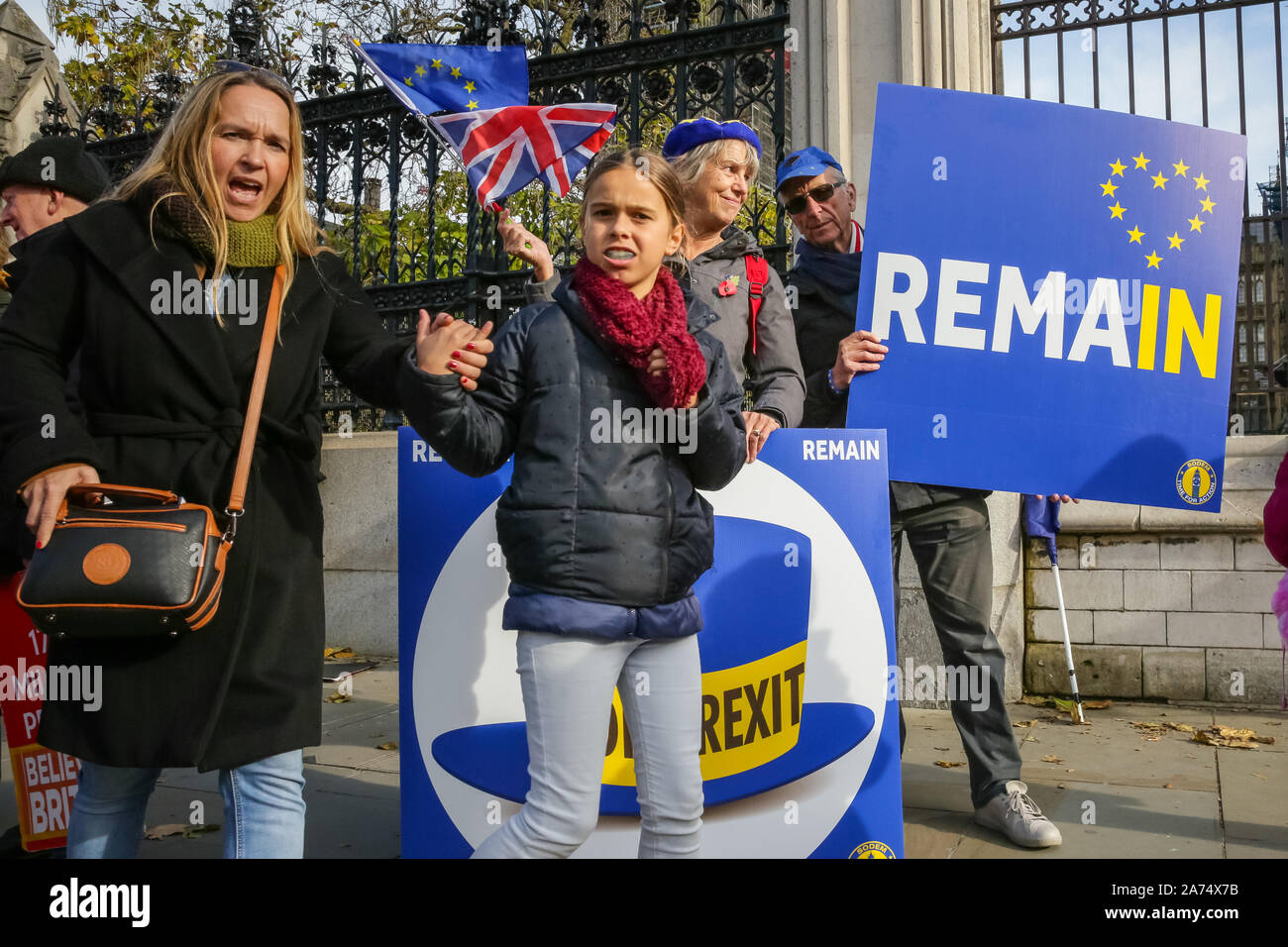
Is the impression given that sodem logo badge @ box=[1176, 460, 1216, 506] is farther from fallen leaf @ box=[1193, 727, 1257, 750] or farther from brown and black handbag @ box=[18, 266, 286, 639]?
brown and black handbag @ box=[18, 266, 286, 639]

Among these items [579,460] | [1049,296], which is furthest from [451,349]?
[1049,296]

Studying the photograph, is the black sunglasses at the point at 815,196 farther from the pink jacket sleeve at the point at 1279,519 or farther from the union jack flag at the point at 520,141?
the pink jacket sleeve at the point at 1279,519

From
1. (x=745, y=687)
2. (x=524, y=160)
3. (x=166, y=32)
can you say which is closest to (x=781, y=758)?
(x=745, y=687)

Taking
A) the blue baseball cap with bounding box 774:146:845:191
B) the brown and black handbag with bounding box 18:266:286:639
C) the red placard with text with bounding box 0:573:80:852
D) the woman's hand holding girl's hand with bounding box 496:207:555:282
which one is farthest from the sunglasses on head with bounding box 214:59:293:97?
the red placard with text with bounding box 0:573:80:852

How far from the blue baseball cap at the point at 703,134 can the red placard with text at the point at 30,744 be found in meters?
2.52

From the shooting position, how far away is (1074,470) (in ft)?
11.6

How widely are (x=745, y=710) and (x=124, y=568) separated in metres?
1.61

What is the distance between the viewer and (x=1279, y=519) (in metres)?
2.97

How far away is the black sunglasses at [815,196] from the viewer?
3.79 m

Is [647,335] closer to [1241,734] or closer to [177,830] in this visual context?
[177,830]

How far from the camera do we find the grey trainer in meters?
3.48

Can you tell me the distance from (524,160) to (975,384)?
2.21m

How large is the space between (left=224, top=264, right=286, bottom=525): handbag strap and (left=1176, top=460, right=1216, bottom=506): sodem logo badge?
2.81 metres

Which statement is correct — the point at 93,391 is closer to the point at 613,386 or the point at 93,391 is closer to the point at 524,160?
the point at 613,386
